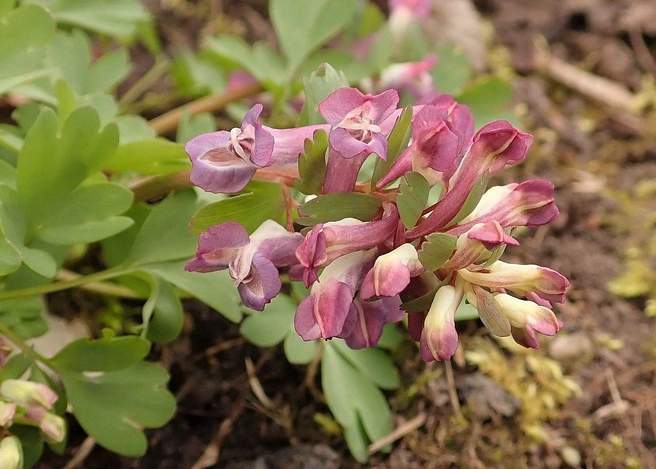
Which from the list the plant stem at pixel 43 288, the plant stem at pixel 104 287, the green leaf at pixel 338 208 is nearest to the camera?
the green leaf at pixel 338 208

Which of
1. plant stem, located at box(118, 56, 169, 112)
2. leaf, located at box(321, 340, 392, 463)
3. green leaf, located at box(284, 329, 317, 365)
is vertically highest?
plant stem, located at box(118, 56, 169, 112)

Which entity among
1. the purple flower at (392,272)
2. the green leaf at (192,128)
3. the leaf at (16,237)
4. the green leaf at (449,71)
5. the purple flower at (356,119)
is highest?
the purple flower at (356,119)

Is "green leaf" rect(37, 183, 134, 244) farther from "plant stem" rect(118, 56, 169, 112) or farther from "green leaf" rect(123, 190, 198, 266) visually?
"plant stem" rect(118, 56, 169, 112)

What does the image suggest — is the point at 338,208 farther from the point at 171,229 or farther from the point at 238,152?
the point at 171,229

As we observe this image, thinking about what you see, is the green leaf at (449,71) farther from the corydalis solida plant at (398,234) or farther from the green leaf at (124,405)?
the green leaf at (124,405)

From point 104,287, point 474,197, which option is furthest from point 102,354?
point 474,197

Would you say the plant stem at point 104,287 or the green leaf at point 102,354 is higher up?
the green leaf at point 102,354

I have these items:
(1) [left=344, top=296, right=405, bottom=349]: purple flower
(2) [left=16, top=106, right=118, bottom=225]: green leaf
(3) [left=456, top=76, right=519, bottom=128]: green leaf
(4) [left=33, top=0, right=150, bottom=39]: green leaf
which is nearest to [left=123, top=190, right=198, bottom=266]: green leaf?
(2) [left=16, top=106, right=118, bottom=225]: green leaf

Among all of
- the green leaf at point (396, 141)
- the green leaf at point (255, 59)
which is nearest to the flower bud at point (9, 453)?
the green leaf at point (396, 141)
